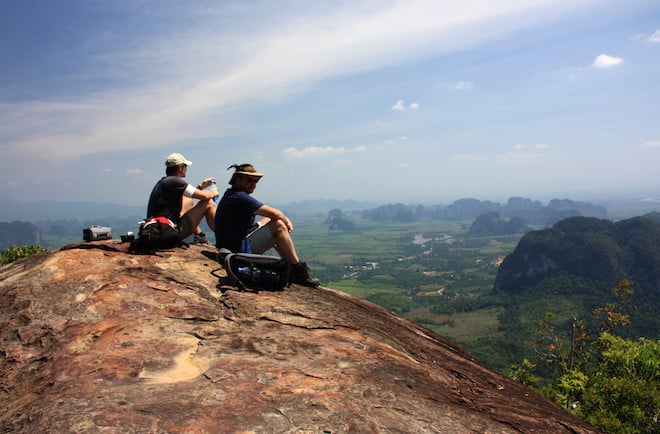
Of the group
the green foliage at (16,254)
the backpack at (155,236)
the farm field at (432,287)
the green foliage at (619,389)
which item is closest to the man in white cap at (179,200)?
the backpack at (155,236)

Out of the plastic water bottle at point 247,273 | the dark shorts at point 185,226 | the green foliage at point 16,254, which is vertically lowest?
the green foliage at point 16,254

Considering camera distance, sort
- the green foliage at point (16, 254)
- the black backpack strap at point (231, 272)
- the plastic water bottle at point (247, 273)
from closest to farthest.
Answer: the black backpack strap at point (231, 272)
the plastic water bottle at point (247, 273)
the green foliage at point (16, 254)

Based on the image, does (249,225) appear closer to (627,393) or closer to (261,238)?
(261,238)

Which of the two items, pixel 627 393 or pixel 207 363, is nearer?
pixel 207 363

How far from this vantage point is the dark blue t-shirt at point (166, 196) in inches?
328

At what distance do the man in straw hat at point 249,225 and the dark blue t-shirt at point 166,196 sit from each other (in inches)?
47.9

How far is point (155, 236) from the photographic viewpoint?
769 cm

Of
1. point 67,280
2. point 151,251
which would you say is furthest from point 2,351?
point 151,251

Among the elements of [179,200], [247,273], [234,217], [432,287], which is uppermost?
[179,200]

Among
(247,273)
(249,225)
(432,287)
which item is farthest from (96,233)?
(432,287)

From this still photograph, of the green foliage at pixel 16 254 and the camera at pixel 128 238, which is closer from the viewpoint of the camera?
the camera at pixel 128 238

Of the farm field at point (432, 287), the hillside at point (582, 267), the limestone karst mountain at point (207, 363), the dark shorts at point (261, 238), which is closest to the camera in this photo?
the limestone karst mountain at point (207, 363)

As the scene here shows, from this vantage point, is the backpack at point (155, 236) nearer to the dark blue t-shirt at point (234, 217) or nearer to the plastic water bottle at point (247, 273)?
the dark blue t-shirt at point (234, 217)

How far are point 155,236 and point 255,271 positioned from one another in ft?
7.23
